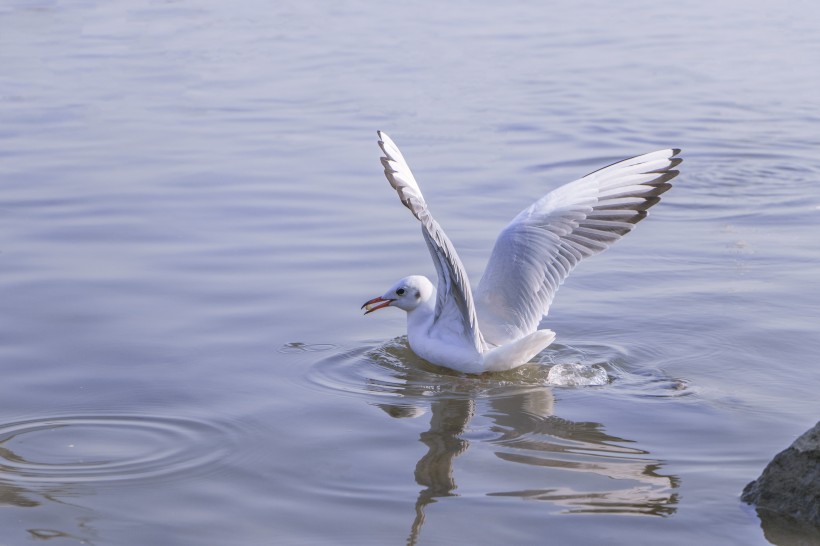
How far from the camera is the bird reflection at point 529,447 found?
189 inches

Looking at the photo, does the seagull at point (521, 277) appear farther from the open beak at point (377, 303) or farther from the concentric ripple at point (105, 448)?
the concentric ripple at point (105, 448)

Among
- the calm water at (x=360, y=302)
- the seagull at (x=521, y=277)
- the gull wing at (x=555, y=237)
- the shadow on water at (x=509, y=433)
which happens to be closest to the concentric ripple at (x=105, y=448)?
the calm water at (x=360, y=302)

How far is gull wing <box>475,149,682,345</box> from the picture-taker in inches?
279

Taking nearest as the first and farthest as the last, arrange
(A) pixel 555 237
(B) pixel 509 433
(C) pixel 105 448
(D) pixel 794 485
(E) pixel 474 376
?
(D) pixel 794 485
(C) pixel 105 448
(B) pixel 509 433
(E) pixel 474 376
(A) pixel 555 237

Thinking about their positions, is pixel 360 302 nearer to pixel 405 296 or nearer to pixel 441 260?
pixel 405 296

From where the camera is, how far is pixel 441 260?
6.27 metres

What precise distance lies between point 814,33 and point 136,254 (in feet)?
42.6

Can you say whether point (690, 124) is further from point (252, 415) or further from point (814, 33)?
point (252, 415)

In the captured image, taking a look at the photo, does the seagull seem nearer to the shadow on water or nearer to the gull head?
the gull head

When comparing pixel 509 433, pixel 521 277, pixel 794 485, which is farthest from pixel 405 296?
pixel 794 485

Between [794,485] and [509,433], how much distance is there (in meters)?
1.47

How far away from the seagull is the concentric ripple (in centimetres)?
162

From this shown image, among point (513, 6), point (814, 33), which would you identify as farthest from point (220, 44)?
point (814, 33)

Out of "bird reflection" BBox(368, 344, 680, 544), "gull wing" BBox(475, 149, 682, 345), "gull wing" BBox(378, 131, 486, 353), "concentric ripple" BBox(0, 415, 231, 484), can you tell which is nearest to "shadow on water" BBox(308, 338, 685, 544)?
"bird reflection" BBox(368, 344, 680, 544)
